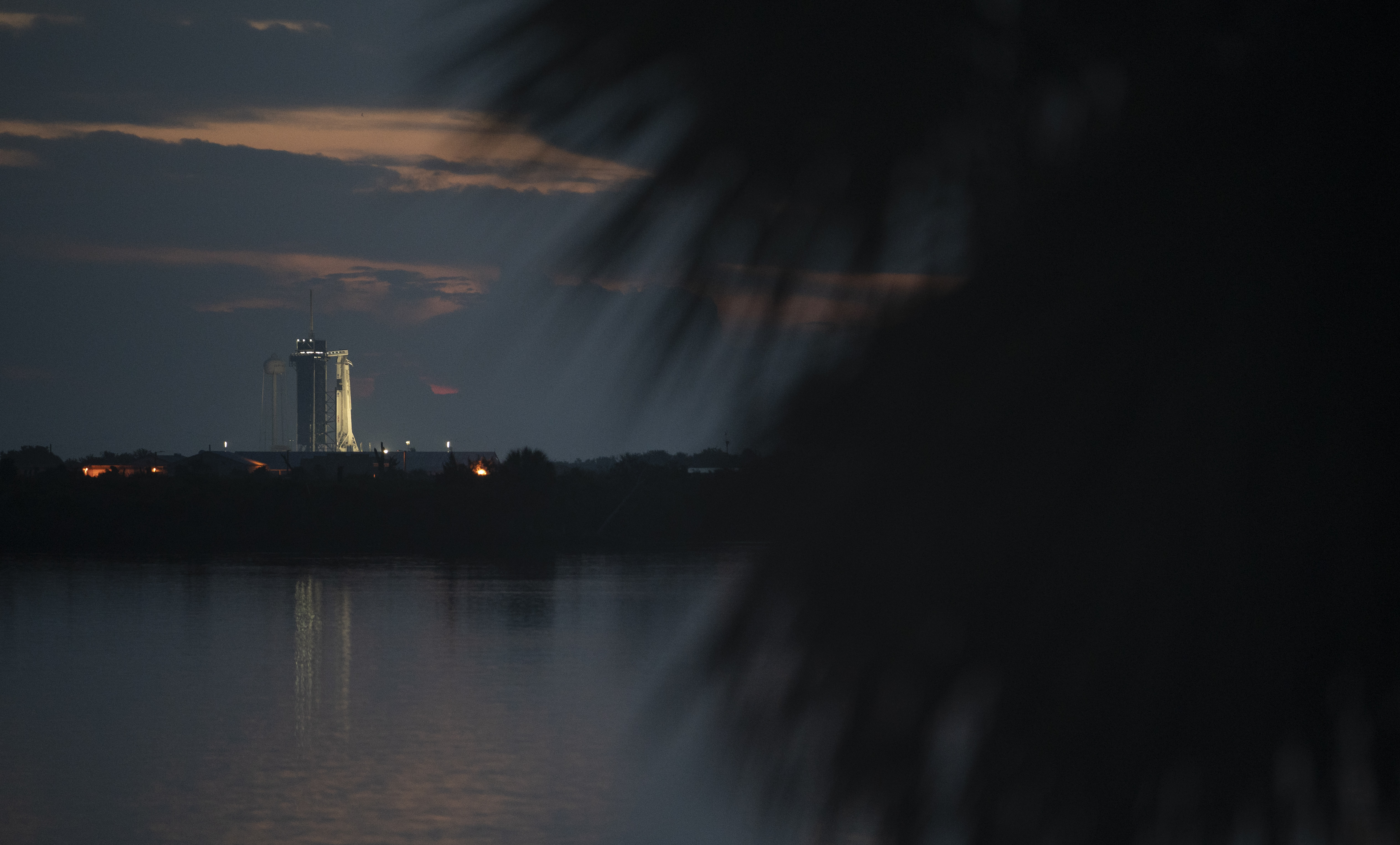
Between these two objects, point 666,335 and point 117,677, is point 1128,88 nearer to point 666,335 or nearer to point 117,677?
point 666,335

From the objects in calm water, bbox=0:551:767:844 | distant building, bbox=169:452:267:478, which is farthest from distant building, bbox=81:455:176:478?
calm water, bbox=0:551:767:844

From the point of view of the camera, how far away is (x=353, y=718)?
20078mm

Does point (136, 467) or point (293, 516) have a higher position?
point (136, 467)

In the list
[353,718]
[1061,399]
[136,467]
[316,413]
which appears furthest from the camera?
[316,413]

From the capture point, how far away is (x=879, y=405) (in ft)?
2.55

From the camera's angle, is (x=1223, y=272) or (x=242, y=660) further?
(x=242, y=660)

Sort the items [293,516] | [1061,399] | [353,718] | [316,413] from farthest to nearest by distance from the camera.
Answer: [316,413] < [293,516] < [353,718] < [1061,399]

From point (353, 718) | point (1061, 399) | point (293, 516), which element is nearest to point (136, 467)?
point (293, 516)

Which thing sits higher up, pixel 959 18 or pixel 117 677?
pixel 959 18

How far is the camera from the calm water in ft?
44.8

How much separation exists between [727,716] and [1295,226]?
0.43m

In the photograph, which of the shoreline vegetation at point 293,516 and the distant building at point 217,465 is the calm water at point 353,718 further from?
the distant building at point 217,465

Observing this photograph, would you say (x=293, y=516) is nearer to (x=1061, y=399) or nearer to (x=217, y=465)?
(x=217, y=465)

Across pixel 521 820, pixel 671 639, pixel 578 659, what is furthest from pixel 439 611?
pixel 671 639
